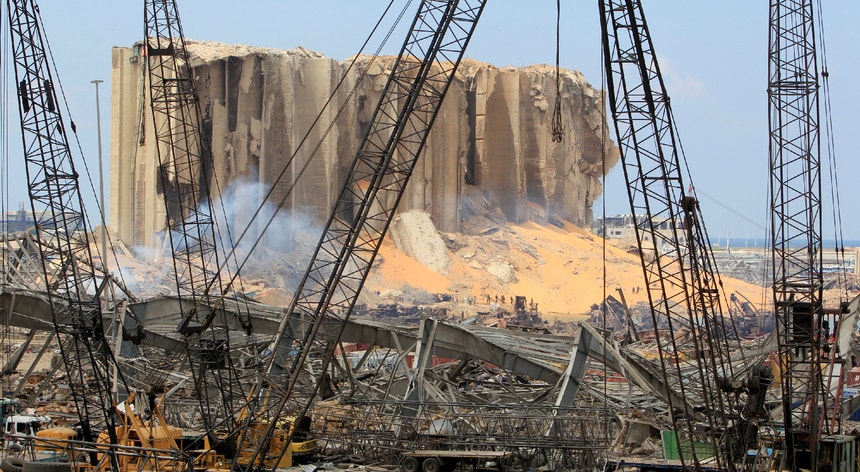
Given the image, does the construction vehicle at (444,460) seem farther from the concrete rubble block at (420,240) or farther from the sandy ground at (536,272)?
the concrete rubble block at (420,240)

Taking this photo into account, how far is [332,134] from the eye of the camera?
109 meters

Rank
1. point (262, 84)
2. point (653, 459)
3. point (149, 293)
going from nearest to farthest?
point (653, 459), point (149, 293), point (262, 84)

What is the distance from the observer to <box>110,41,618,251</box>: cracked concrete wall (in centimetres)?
10256

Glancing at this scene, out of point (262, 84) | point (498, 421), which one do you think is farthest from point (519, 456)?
point (262, 84)

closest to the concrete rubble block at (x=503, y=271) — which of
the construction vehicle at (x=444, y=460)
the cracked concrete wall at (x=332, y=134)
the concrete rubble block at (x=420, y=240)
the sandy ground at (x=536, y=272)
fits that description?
the sandy ground at (x=536, y=272)

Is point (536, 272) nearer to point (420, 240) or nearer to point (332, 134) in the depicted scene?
point (420, 240)

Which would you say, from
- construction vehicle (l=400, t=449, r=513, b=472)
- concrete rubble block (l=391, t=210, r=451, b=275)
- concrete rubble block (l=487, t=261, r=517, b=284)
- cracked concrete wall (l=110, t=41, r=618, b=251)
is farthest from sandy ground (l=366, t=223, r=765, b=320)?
construction vehicle (l=400, t=449, r=513, b=472)

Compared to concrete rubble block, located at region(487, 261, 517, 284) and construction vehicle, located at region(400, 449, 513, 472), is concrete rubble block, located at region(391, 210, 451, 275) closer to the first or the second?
concrete rubble block, located at region(487, 261, 517, 284)

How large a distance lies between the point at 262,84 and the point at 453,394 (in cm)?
6993

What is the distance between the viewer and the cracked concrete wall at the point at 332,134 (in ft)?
336

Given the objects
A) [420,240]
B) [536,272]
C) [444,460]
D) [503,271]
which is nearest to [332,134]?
[420,240]

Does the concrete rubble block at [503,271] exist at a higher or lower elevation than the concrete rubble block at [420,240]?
lower

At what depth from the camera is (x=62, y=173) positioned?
112 feet

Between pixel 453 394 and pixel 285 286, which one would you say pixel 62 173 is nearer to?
pixel 453 394
